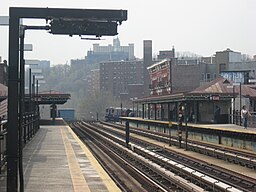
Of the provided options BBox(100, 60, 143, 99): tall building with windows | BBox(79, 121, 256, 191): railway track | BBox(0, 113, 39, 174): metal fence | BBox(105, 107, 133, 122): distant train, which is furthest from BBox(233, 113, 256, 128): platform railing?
BBox(100, 60, 143, 99): tall building with windows

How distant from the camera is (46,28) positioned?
10.5m

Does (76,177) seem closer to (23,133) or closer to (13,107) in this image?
(13,107)

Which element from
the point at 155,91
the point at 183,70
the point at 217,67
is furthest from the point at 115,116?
the point at 217,67

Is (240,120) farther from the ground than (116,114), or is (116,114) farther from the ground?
(240,120)

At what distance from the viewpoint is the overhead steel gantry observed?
10125 millimetres

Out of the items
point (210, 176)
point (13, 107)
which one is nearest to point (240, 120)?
point (210, 176)

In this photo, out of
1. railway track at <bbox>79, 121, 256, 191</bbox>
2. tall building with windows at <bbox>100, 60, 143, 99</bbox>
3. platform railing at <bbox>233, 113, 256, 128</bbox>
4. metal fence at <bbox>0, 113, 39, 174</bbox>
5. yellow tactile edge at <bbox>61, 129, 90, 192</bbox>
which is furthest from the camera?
tall building with windows at <bbox>100, 60, 143, 99</bbox>

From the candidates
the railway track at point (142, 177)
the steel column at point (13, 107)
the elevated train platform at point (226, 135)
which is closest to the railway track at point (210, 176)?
the railway track at point (142, 177)

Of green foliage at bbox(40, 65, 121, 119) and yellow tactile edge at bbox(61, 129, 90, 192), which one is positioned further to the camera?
green foliage at bbox(40, 65, 121, 119)

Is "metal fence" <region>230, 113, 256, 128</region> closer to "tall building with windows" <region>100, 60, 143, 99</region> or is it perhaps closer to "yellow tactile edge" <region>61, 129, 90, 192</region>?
"yellow tactile edge" <region>61, 129, 90, 192</region>

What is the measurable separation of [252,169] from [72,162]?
706cm

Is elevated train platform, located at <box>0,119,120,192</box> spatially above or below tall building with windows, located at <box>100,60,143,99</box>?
below

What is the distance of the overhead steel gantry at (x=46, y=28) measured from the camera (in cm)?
1012

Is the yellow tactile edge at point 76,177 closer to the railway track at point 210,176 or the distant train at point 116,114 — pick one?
the railway track at point 210,176
